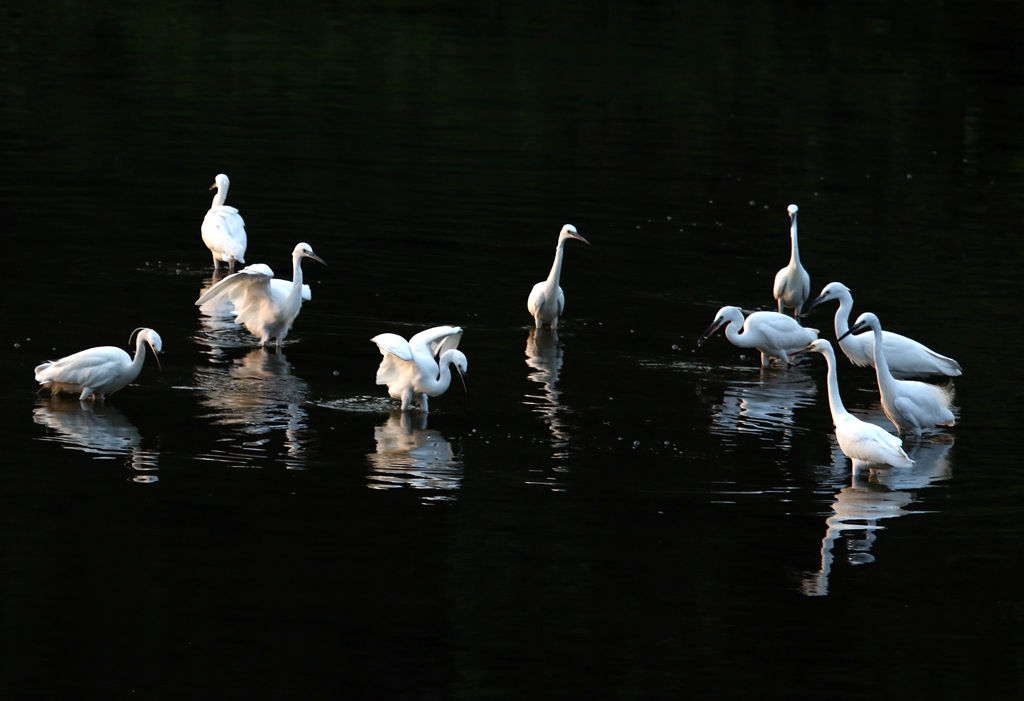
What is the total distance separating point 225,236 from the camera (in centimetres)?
2028

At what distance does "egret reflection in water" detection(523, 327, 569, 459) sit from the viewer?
1479 centimetres

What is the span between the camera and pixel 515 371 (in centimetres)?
1698

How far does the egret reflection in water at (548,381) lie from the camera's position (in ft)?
48.5

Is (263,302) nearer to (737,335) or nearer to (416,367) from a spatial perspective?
(416,367)

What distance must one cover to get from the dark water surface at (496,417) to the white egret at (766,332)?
0.36 meters

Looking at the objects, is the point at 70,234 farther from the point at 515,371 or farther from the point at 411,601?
the point at 411,601

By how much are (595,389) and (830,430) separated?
2.36 meters

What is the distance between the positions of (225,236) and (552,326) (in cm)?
434

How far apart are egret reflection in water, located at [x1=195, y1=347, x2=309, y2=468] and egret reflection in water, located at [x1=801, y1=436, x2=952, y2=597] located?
14.1 ft

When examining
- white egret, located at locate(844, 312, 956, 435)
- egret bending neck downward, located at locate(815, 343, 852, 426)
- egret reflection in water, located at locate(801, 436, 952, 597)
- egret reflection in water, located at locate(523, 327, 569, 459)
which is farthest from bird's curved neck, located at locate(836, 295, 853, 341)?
egret reflection in water, located at locate(523, 327, 569, 459)

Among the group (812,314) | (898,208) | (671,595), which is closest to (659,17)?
(898,208)

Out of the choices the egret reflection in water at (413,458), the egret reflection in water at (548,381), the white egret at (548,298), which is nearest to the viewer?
the egret reflection in water at (413,458)

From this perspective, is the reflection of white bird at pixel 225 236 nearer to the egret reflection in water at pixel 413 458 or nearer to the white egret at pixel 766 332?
the egret reflection in water at pixel 413 458

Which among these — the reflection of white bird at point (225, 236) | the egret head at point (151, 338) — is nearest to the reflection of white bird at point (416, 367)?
the egret head at point (151, 338)
